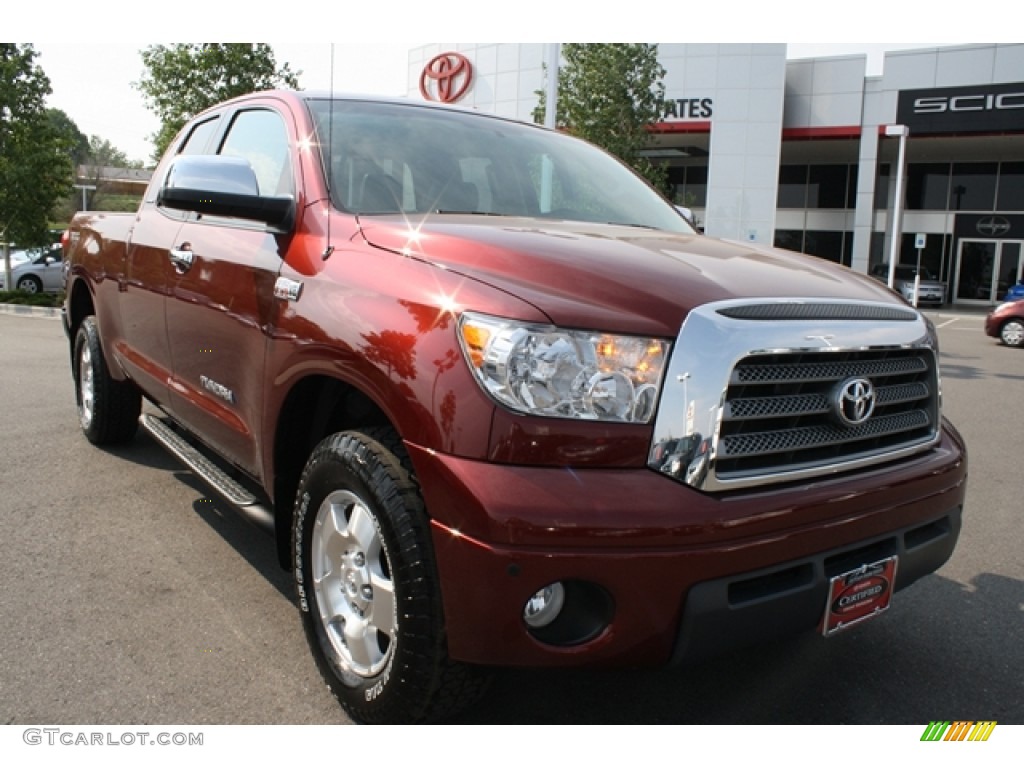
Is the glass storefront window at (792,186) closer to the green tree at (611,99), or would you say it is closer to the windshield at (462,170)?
the green tree at (611,99)

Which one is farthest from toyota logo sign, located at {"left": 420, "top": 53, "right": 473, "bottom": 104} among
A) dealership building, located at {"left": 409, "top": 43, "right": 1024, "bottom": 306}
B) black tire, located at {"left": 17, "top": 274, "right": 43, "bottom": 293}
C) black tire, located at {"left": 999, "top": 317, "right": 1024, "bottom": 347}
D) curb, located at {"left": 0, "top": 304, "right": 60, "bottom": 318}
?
black tire, located at {"left": 999, "top": 317, "right": 1024, "bottom": 347}

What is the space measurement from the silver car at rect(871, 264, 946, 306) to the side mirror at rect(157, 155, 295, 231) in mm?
30111

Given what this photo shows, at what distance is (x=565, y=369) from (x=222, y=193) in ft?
4.56

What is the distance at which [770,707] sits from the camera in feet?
8.87

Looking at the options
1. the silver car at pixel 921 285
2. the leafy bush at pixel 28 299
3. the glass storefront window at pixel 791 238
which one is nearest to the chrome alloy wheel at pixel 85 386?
the leafy bush at pixel 28 299

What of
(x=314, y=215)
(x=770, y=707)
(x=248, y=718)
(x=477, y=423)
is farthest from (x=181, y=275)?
(x=770, y=707)

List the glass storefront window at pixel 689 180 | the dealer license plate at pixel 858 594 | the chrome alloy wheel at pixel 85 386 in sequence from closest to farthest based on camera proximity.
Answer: the dealer license plate at pixel 858 594 → the chrome alloy wheel at pixel 85 386 → the glass storefront window at pixel 689 180

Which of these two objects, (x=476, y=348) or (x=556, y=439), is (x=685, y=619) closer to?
(x=556, y=439)

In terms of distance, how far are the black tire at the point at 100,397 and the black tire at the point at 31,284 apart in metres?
19.2

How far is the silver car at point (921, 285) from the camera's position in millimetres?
30859

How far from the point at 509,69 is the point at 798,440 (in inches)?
1244

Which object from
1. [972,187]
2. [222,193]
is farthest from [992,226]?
[222,193]

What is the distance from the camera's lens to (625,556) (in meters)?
1.98

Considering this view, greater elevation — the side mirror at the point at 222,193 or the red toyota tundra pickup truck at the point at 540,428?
the side mirror at the point at 222,193
